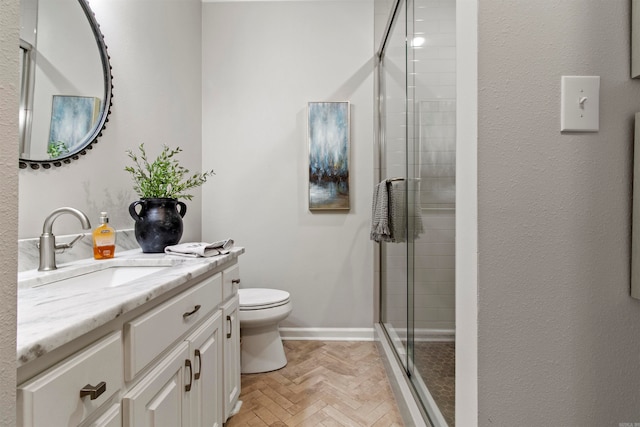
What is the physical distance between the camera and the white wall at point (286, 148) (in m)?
2.38

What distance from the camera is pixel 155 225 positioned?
1446 mm

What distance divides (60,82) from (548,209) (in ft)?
5.53

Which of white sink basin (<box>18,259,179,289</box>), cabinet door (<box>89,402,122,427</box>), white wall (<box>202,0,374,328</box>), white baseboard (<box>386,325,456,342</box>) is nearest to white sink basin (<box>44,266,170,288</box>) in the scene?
white sink basin (<box>18,259,179,289</box>)

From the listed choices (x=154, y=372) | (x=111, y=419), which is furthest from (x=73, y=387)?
(x=154, y=372)

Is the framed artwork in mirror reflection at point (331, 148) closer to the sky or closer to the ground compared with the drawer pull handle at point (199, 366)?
closer to the sky

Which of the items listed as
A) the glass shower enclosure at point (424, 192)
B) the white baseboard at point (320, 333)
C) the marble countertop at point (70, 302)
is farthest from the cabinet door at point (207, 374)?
the white baseboard at point (320, 333)

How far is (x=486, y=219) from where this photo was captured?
2.16ft

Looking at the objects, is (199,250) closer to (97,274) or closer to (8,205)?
(97,274)

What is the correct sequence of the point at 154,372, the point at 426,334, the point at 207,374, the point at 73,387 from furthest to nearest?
1. the point at 426,334
2. the point at 207,374
3. the point at 154,372
4. the point at 73,387

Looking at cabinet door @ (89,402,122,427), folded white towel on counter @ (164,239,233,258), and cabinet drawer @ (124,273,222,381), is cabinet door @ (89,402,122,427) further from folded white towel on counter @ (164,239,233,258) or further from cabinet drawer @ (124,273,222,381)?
folded white towel on counter @ (164,239,233,258)

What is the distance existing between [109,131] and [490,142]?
5.34 feet

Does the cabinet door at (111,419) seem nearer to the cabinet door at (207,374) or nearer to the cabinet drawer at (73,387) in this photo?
the cabinet drawer at (73,387)

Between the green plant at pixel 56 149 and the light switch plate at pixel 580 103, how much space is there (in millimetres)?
1615

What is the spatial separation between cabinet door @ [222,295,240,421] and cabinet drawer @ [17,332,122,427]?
70 cm
